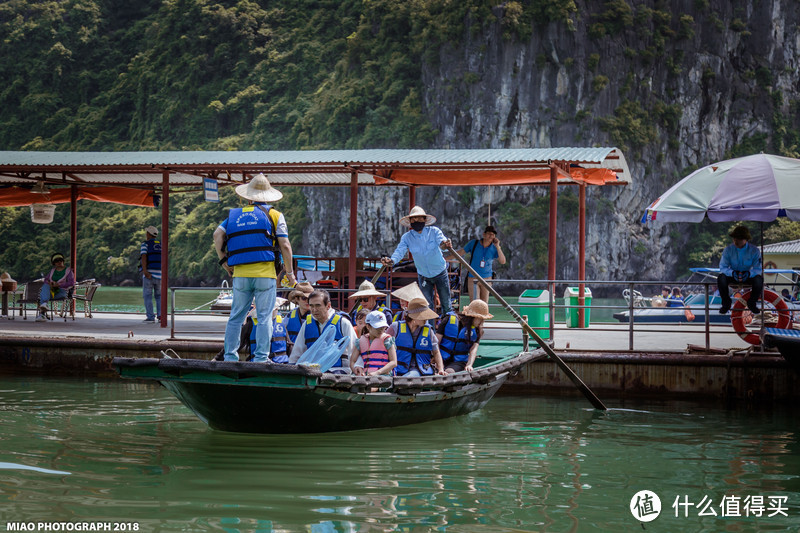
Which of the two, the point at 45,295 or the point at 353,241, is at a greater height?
the point at 353,241

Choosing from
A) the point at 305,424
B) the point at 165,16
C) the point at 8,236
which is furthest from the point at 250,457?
the point at 165,16

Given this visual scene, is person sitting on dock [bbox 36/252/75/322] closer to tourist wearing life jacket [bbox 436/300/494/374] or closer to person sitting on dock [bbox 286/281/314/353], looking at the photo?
person sitting on dock [bbox 286/281/314/353]

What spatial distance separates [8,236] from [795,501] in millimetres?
80971

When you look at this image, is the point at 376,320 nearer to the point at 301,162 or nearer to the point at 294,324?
the point at 294,324

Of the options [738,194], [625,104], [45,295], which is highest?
[625,104]

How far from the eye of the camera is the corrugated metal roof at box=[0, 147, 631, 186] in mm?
14102

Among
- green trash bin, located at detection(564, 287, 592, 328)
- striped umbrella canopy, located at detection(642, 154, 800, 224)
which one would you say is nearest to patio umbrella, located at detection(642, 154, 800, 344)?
striped umbrella canopy, located at detection(642, 154, 800, 224)

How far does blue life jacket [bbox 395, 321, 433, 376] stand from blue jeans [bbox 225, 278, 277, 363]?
154cm

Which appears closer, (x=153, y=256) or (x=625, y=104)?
(x=153, y=256)

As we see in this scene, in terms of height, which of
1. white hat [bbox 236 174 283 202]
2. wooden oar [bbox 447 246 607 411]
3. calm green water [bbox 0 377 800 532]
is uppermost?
white hat [bbox 236 174 283 202]

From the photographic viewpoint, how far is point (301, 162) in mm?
14242

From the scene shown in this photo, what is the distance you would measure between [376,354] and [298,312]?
116cm

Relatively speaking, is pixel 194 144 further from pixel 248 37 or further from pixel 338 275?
pixel 338 275

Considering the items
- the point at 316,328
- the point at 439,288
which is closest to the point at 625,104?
the point at 439,288
